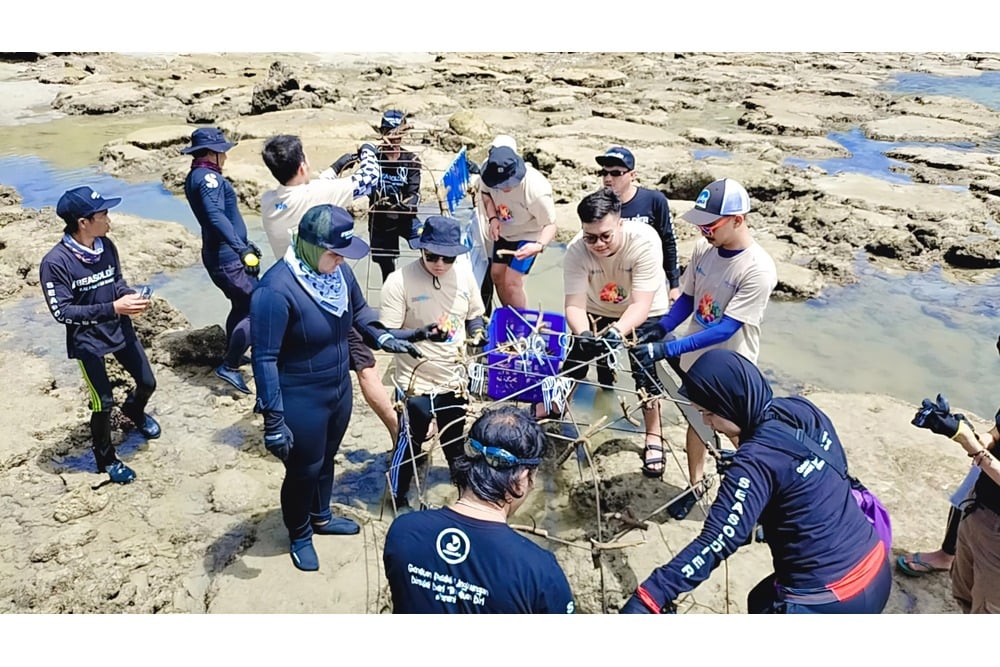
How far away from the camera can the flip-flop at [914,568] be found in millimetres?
3666

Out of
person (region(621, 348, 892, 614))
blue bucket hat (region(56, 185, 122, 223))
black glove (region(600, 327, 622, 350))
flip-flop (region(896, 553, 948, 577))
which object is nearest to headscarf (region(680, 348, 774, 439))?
person (region(621, 348, 892, 614))

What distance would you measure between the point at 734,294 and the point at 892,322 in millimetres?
3865

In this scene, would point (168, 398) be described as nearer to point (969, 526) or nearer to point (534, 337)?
point (534, 337)

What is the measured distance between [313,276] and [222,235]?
2.09 metres

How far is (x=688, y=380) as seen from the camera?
2516 millimetres

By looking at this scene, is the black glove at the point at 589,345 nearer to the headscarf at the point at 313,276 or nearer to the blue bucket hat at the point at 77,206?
the headscarf at the point at 313,276

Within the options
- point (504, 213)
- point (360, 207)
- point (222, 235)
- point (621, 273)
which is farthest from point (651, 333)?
point (360, 207)

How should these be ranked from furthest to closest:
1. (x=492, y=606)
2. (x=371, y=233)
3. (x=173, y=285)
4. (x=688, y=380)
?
Result: (x=173, y=285)
(x=371, y=233)
(x=688, y=380)
(x=492, y=606)

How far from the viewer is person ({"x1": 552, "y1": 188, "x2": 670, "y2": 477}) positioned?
4.04 meters

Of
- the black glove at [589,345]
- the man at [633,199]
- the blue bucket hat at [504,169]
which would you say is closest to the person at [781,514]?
the black glove at [589,345]

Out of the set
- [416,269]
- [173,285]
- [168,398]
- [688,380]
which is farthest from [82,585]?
[173,285]

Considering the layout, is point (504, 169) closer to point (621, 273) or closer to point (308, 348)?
point (621, 273)

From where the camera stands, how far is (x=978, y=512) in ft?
9.80

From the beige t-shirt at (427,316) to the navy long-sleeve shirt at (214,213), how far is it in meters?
1.73
